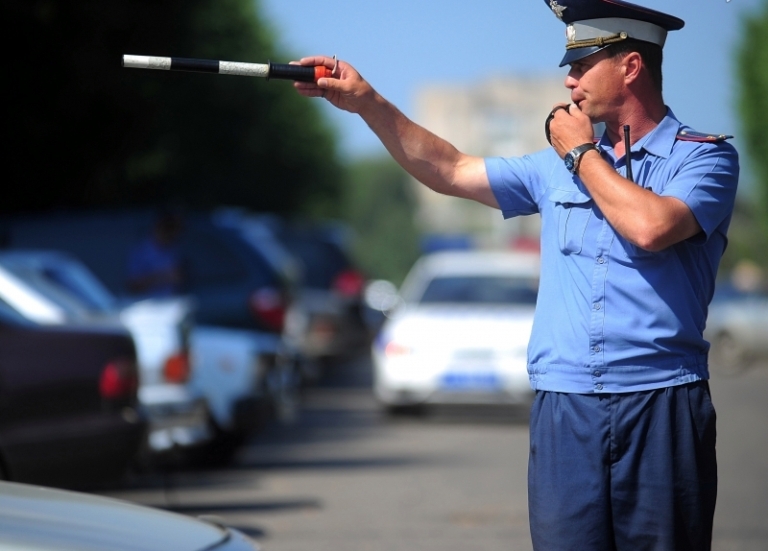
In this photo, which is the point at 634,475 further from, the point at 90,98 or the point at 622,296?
the point at 90,98

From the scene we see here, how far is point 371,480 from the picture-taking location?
10.3 meters

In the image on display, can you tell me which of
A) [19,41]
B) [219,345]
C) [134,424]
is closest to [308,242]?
[19,41]

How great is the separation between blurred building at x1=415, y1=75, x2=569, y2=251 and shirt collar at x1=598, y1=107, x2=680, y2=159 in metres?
117

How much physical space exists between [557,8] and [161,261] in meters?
9.03

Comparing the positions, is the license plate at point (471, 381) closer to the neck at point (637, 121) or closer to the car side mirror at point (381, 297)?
the neck at point (637, 121)

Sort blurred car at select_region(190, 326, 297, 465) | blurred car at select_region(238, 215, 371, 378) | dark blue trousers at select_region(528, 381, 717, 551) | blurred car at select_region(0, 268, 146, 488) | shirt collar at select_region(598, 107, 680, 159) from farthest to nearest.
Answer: blurred car at select_region(238, 215, 371, 378)
blurred car at select_region(190, 326, 297, 465)
blurred car at select_region(0, 268, 146, 488)
shirt collar at select_region(598, 107, 680, 159)
dark blue trousers at select_region(528, 381, 717, 551)

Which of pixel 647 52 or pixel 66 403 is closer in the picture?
pixel 647 52

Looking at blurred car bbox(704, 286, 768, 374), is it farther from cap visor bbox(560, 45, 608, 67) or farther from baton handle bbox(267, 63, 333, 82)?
baton handle bbox(267, 63, 333, 82)

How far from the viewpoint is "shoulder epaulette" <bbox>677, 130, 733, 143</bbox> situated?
3.57 metres

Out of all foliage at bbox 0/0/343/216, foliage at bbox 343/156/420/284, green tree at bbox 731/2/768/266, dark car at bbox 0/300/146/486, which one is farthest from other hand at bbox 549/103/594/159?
foliage at bbox 343/156/420/284

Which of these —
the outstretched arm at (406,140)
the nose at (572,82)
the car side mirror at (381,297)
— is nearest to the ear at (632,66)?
the nose at (572,82)

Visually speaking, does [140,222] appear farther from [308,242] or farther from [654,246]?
[654,246]

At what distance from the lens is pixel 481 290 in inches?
599

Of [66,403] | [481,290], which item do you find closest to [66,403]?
[66,403]
